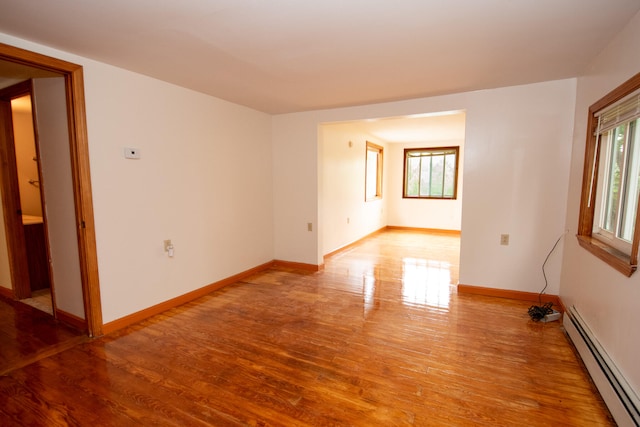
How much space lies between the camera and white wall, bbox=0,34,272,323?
8.73 feet

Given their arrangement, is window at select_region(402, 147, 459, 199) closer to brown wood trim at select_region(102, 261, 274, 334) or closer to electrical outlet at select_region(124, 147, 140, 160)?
brown wood trim at select_region(102, 261, 274, 334)

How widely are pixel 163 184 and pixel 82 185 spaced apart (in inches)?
28.4

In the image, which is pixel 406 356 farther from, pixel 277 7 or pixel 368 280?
pixel 277 7

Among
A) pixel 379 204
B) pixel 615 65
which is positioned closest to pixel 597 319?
pixel 615 65

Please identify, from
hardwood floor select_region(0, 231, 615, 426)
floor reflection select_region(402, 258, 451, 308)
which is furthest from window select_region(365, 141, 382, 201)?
hardwood floor select_region(0, 231, 615, 426)

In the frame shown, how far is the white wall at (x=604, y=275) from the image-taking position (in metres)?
1.69

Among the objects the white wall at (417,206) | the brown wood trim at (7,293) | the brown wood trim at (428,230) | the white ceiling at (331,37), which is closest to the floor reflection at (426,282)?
the white ceiling at (331,37)

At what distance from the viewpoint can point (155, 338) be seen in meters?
2.64

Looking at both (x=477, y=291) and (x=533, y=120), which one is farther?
(x=477, y=291)

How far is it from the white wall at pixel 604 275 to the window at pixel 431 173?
15.3 ft

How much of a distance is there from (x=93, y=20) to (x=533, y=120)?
3909 mm

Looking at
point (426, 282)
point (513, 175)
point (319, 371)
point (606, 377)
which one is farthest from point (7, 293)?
point (513, 175)

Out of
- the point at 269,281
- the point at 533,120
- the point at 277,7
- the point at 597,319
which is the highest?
the point at 277,7

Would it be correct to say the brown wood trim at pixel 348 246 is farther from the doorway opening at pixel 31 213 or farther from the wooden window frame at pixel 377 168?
the doorway opening at pixel 31 213
